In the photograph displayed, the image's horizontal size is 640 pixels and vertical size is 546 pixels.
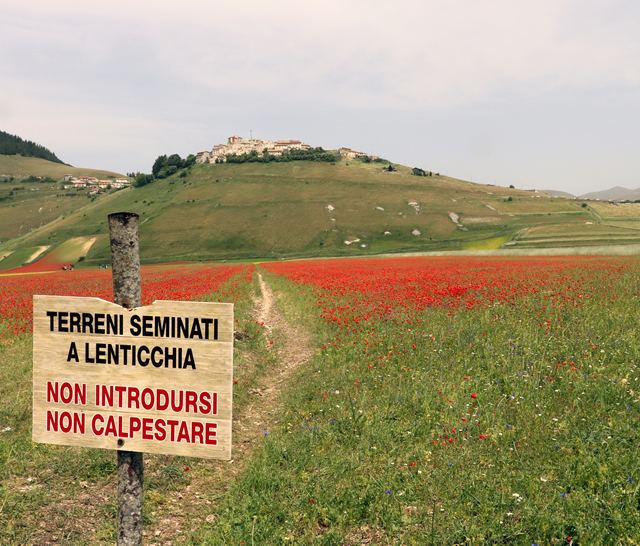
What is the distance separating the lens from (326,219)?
110 metres

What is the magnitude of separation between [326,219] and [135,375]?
4264 inches

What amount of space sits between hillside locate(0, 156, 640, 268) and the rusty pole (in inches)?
2978

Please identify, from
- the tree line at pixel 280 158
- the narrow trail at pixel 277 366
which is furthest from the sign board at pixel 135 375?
the tree line at pixel 280 158

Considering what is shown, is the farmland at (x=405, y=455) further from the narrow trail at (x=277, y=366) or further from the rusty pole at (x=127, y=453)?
the rusty pole at (x=127, y=453)

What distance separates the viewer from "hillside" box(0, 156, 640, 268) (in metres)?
87.3

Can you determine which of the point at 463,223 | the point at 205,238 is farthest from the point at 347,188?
the point at 205,238

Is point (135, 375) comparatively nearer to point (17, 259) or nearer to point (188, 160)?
point (17, 259)

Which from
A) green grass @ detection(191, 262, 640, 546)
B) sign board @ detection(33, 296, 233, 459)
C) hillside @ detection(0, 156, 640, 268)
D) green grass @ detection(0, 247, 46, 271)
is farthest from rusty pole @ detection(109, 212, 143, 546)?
green grass @ detection(0, 247, 46, 271)

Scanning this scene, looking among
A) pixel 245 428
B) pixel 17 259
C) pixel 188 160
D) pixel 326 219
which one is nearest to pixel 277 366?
pixel 245 428

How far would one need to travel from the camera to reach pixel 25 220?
157875 mm

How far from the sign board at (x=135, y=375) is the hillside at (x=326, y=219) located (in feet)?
248

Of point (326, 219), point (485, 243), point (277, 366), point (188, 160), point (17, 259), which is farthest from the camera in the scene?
point (188, 160)

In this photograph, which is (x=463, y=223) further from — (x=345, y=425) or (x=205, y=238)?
(x=345, y=425)

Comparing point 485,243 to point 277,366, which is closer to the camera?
point 277,366
